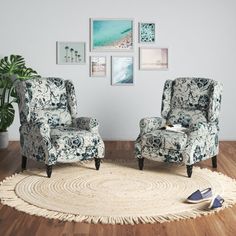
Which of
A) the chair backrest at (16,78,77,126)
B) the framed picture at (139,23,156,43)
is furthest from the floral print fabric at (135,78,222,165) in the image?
the framed picture at (139,23,156,43)

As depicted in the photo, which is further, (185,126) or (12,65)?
(12,65)

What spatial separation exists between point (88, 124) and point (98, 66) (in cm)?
167

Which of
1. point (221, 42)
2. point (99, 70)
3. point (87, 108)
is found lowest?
point (87, 108)

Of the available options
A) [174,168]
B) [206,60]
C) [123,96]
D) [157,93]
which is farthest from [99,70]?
[174,168]

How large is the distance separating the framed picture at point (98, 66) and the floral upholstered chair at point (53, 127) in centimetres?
116

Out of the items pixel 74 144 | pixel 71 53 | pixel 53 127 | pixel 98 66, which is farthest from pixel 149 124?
pixel 71 53

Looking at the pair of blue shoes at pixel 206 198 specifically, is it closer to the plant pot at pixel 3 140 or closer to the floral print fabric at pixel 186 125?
the floral print fabric at pixel 186 125

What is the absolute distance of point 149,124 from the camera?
4.62 metres

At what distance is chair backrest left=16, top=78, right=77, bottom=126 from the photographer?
15.0 feet

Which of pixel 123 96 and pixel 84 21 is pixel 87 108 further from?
pixel 84 21

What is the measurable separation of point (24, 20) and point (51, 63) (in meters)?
0.68

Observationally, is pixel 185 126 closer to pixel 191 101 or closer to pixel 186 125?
pixel 186 125

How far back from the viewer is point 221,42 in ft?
19.7

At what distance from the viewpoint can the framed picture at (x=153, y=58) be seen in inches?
236
